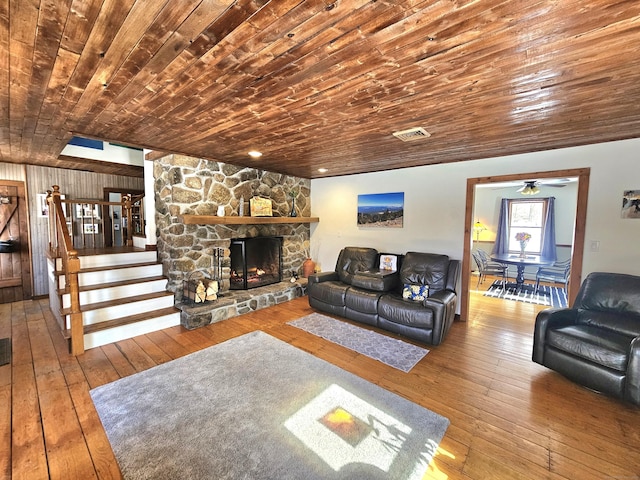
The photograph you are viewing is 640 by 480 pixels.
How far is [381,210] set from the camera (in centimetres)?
507

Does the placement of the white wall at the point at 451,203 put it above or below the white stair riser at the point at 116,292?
above

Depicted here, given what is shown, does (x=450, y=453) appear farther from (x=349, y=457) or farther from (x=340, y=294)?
(x=340, y=294)

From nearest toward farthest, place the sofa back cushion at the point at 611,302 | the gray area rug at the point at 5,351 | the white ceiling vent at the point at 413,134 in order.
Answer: the sofa back cushion at the point at 611,302 < the white ceiling vent at the point at 413,134 < the gray area rug at the point at 5,351

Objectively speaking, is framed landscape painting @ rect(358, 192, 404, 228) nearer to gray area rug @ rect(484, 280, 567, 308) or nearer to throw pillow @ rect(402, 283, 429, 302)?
throw pillow @ rect(402, 283, 429, 302)

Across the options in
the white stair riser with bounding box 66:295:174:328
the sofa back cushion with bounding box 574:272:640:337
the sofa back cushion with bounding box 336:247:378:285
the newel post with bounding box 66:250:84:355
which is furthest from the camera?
the sofa back cushion with bounding box 336:247:378:285

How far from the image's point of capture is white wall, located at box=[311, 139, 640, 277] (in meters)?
3.16

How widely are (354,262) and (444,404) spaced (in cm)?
281

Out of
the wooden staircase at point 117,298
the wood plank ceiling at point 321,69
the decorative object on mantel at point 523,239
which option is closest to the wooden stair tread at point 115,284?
the wooden staircase at point 117,298

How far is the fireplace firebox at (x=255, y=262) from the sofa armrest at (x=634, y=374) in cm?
468

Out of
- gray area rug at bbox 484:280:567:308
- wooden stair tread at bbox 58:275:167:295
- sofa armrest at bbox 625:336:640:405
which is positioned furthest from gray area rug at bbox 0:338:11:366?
gray area rug at bbox 484:280:567:308

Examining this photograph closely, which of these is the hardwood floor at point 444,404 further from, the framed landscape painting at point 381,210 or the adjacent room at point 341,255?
the framed landscape painting at point 381,210

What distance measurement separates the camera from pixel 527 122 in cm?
257

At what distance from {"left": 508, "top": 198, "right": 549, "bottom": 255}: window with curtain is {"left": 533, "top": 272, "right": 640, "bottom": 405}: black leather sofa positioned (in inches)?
199

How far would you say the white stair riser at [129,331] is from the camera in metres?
3.23
